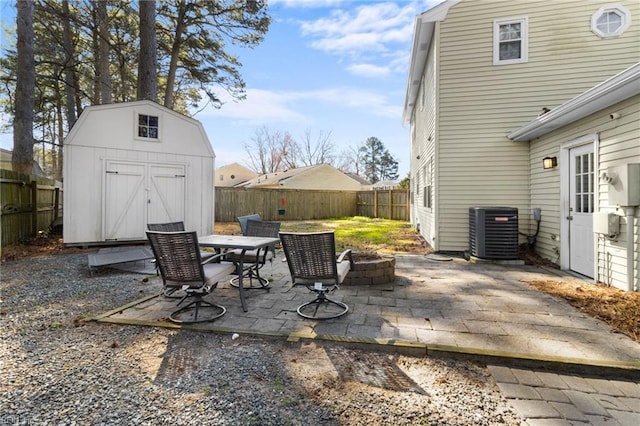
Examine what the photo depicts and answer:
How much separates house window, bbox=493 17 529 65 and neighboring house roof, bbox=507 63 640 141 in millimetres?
1886

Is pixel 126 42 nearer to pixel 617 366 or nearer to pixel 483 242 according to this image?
pixel 483 242

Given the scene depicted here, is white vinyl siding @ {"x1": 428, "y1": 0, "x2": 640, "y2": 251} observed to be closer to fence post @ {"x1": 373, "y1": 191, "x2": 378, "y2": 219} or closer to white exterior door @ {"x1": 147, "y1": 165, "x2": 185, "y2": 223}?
white exterior door @ {"x1": 147, "y1": 165, "x2": 185, "y2": 223}

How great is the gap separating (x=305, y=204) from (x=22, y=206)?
39.9 feet

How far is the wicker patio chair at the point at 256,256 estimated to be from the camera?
4527mm

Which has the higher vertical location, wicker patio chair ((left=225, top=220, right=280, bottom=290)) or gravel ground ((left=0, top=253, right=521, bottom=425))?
wicker patio chair ((left=225, top=220, right=280, bottom=290))

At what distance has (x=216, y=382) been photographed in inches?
88.5

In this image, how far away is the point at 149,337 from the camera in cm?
303

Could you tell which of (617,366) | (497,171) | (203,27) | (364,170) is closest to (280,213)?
(203,27)

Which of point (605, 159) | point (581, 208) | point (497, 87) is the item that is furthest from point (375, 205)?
point (605, 159)

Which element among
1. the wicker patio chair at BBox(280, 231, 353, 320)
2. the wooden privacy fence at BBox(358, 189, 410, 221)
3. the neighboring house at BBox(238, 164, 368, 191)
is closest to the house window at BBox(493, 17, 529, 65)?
the wicker patio chair at BBox(280, 231, 353, 320)

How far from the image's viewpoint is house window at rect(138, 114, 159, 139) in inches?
323

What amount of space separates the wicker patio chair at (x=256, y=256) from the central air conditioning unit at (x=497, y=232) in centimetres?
399

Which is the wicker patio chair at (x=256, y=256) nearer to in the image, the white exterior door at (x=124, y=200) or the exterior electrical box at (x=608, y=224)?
the white exterior door at (x=124, y=200)

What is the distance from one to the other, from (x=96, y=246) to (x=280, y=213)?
33.1 ft
